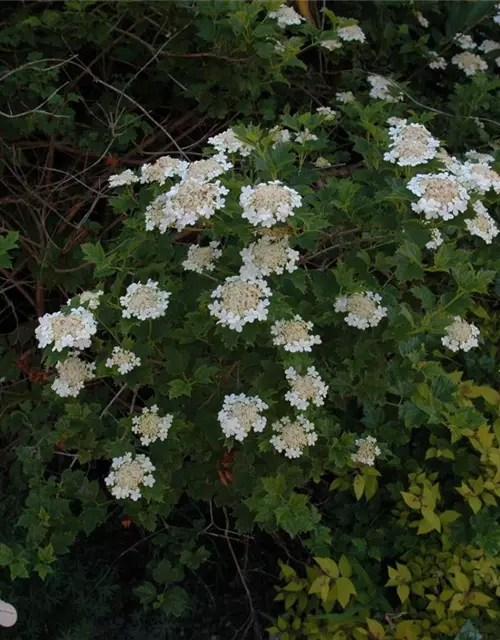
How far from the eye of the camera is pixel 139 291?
142 cm

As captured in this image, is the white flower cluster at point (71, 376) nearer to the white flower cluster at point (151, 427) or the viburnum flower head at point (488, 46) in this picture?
the white flower cluster at point (151, 427)

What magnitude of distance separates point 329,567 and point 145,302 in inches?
31.2

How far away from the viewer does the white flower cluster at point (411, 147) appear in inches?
57.0

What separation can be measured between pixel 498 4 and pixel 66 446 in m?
2.12

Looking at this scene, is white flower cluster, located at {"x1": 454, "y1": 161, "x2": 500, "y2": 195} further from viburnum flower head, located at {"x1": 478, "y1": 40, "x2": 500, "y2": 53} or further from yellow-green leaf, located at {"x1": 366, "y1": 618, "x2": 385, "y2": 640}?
viburnum flower head, located at {"x1": 478, "y1": 40, "x2": 500, "y2": 53}

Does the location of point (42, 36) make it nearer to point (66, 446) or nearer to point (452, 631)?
point (66, 446)

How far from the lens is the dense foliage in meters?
1.45

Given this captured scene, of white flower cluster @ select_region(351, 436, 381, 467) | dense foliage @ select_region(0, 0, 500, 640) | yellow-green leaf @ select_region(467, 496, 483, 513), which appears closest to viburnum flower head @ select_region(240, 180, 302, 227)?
dense foliage @ select_region(0, 0, 500, 640)

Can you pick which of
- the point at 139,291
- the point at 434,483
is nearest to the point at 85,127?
the point at 139,291

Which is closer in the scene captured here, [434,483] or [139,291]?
[139,291]

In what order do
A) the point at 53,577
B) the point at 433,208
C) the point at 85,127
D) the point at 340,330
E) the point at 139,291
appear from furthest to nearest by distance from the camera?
the point at 85,127 → the point at 53,577 → the point at 340,330 → the point at 139,291 → the point at 433,208

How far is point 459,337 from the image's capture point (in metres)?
1.71

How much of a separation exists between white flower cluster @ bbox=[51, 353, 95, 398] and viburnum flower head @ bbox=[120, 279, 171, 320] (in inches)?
7.4

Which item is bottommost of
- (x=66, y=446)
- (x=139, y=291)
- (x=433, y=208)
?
(x=66, y=446)
